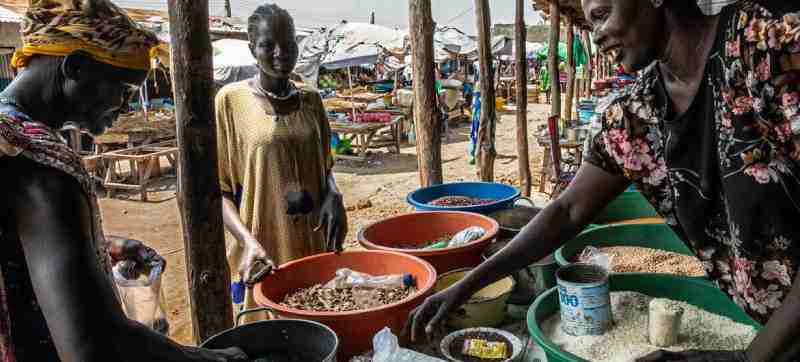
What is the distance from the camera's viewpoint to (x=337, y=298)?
1701 millimetres

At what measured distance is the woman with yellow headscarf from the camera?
0.94 meters

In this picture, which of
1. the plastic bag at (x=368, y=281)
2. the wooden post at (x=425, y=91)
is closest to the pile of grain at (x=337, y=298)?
the plastic bag at (x=368, y=281)

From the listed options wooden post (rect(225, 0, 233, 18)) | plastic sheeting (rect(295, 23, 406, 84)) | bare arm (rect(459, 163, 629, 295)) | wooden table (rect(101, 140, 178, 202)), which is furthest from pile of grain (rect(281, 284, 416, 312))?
wooden post (rect(225, 0, 233, 18))

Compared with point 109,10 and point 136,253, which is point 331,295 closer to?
point 136,253

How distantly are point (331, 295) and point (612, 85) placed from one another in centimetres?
771

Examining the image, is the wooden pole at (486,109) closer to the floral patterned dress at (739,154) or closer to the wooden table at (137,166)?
the floral patterned dress at (739,154)

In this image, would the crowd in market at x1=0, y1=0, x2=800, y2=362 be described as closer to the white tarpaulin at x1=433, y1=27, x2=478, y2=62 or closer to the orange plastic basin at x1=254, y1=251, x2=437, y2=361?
the orange plastic basin at x1=254, y1=251, x2=437, y2=361

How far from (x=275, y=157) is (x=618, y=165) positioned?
1.30 m

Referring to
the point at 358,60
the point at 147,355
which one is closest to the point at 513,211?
the point at 147,355

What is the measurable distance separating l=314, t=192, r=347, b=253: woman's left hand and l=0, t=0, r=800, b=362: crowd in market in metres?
0.68

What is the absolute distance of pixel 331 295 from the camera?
1725 mm

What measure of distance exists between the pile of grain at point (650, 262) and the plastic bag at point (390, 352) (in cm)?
90

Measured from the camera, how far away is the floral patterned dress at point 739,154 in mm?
980

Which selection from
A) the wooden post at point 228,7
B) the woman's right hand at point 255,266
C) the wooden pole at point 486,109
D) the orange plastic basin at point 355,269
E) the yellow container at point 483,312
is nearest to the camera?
the orange plastic basin at point 355,269
